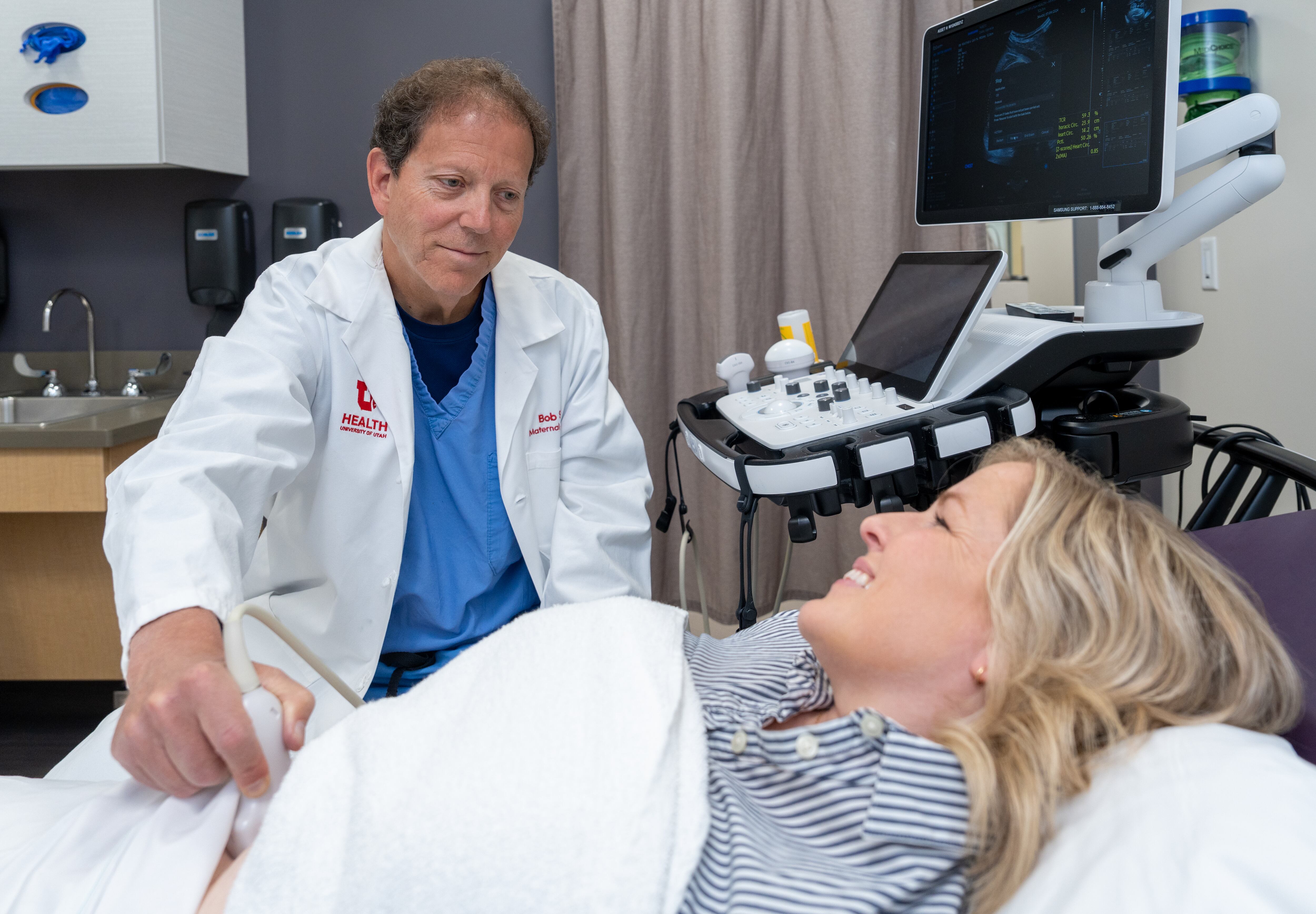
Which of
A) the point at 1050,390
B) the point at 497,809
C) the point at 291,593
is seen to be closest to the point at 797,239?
the point at 1050,390

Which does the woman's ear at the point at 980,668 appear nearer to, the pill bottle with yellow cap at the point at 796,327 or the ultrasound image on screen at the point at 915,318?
the ultrasound image on screen at the point at 915,318

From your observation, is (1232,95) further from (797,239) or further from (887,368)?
(887,368)

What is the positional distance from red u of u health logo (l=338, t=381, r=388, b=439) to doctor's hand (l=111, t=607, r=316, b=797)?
61 centimetres

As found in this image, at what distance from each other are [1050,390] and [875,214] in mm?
1191

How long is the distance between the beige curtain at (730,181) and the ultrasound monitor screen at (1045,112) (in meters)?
0.86

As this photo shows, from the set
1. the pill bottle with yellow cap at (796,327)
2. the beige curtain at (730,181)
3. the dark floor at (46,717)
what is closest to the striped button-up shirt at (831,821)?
the pill bottle with yellow cap at (796,327)

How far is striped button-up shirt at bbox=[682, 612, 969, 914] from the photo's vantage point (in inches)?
26.2

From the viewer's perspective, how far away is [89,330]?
260 cm

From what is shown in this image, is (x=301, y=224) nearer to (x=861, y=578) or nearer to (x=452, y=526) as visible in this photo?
(x=452, y=526)

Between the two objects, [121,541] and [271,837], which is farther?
[121,541]

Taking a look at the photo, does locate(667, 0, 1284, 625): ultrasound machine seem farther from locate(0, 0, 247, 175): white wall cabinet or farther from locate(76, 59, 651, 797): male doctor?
locate(0, 0, 247, 175): white wall cabinet

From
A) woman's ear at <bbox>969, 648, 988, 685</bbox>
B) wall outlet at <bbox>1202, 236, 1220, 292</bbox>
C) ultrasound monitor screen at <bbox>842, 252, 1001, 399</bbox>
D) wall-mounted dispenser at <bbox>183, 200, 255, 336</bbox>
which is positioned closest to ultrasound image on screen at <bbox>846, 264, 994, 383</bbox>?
ultrasound monitor screen at <bbox>842, 252, 1001, 399</bbox>

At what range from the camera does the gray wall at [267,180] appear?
2574 millimetres

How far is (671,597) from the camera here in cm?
269
